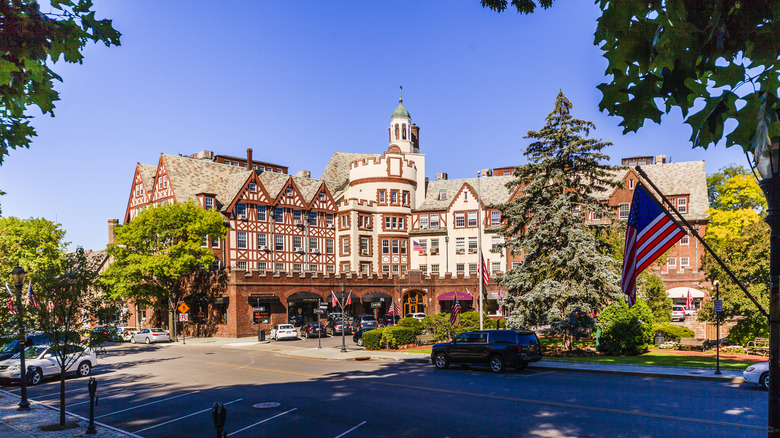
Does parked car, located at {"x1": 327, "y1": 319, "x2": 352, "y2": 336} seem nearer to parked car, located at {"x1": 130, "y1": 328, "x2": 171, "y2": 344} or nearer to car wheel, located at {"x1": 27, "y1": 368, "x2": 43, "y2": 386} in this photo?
parked car, located at {"x1": 130, "y1": 328, "x2": 171, "y2": 344}

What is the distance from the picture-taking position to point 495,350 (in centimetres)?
2305

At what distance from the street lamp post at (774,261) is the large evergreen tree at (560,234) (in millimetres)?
23905

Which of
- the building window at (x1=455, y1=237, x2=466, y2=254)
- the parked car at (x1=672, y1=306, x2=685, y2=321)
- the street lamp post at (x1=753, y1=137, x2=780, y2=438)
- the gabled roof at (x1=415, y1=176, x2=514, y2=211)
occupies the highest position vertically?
the gabled roof at (x1=415, y1=176, x2=514, y2=211)

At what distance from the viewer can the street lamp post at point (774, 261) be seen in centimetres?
450

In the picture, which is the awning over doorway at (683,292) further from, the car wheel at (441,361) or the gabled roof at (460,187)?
the car wheel at (441,361)

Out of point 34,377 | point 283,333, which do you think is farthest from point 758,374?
point 283,333

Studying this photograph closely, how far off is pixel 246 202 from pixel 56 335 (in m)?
40.8

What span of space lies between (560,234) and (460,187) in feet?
128

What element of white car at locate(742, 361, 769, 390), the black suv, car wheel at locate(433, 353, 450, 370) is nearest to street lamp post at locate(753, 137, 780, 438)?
white car at locate(742, 361, 769, 390)

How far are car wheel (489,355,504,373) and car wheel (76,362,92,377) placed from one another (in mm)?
17713

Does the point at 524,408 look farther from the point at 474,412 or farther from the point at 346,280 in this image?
the point at 346,280

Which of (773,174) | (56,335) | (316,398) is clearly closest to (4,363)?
(56,335)

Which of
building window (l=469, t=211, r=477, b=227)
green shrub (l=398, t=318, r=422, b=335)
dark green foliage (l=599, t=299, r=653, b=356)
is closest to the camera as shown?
dark green foliage (l=599, t=299, r=653, b=356)

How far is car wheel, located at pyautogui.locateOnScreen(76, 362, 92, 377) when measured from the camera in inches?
977
